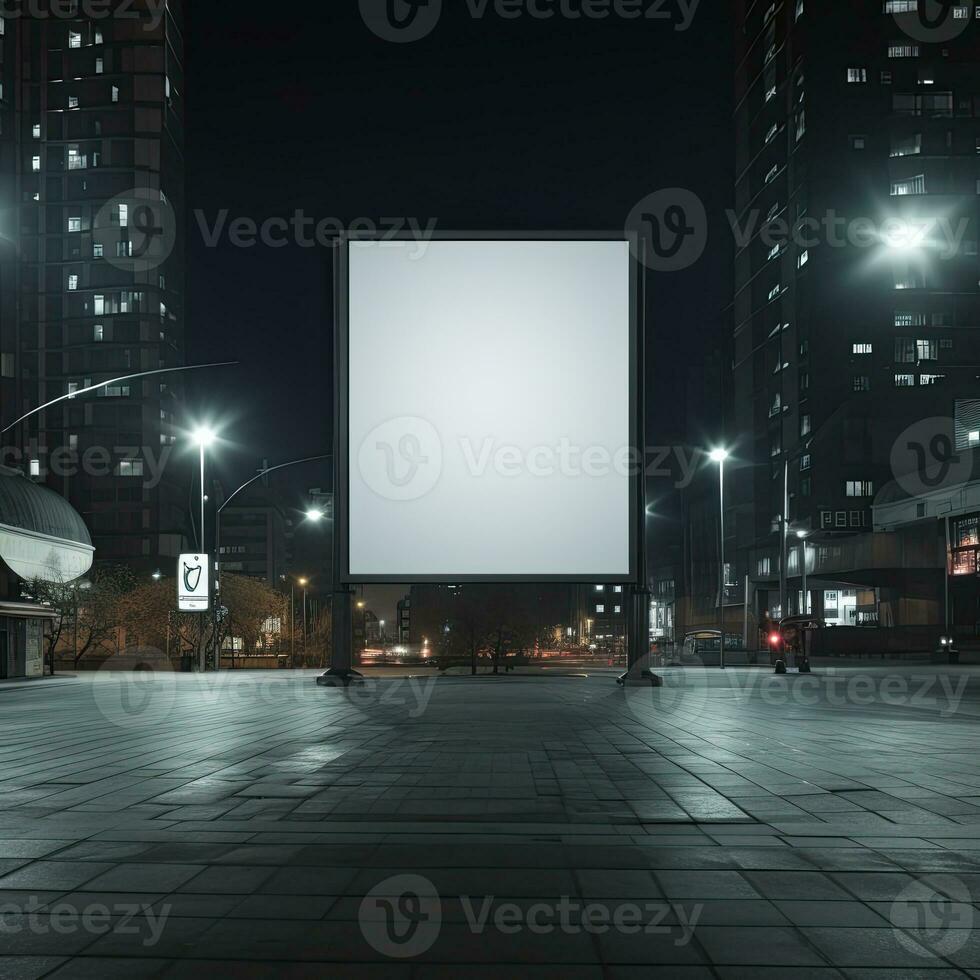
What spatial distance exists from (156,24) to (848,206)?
80700 millimetres

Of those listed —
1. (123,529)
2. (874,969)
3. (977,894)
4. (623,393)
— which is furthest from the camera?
(123,529)

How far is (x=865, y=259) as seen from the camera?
122 metres

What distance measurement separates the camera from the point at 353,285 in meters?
30.0

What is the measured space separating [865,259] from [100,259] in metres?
84.2

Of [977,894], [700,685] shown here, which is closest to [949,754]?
[977,894]

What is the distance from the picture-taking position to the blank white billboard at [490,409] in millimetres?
28797

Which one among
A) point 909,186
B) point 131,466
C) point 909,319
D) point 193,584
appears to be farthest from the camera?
point 131,466

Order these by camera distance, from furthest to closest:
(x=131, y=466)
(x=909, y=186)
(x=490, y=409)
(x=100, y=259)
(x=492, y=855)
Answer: (x=100, y=259), (x=131, y=466), (x=909, y=186), (x=490, y=409), (x=492, y=855)

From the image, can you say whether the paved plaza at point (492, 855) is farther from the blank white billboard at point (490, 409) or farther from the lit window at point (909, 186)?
the lit window at point (909, 186)

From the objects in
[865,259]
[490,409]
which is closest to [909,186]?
[865,259]

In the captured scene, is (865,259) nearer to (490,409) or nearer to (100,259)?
(100,259)

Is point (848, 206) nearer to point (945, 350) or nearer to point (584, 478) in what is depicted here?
point (945, 350)

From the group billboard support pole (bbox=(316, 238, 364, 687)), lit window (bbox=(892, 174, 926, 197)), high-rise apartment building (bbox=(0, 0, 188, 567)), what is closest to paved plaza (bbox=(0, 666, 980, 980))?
billboard support pole (bbox=(316, 238, 364, 687))

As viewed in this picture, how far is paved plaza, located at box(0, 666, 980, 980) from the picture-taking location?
5.76 m
